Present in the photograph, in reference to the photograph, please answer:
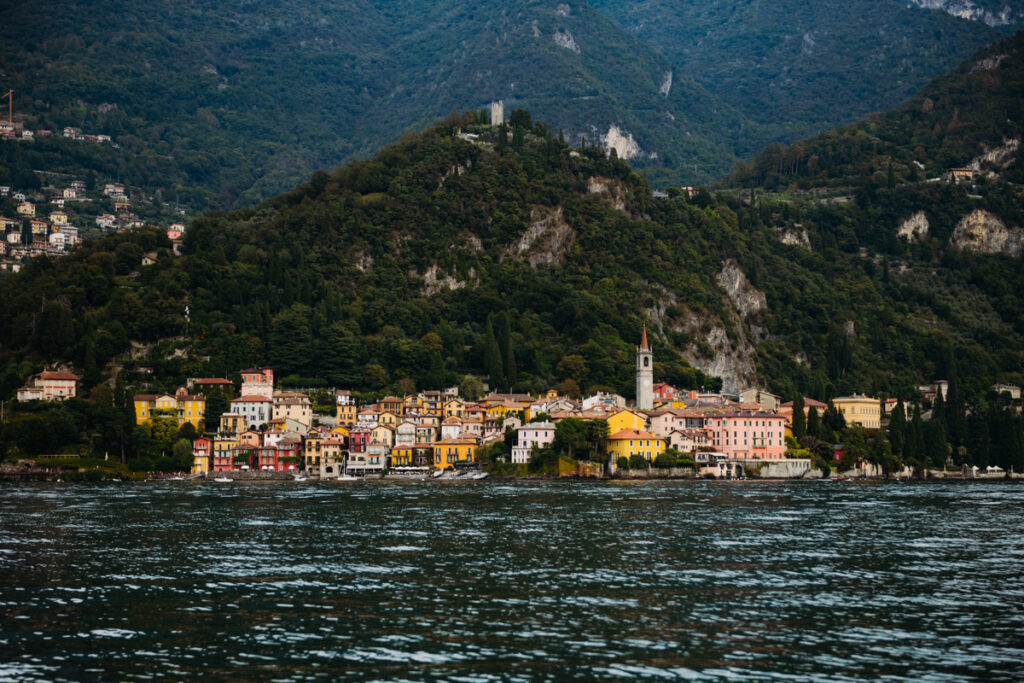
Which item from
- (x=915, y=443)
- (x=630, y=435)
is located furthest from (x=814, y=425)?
(x=630, y=435)

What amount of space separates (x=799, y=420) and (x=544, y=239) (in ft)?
232

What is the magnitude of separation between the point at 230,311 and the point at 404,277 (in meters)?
29.9

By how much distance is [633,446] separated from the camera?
114188 millimetres

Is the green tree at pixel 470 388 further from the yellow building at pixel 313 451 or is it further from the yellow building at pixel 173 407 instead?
the yellow building at pixel 173 407

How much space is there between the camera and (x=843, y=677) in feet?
99.7

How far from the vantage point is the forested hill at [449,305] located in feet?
476

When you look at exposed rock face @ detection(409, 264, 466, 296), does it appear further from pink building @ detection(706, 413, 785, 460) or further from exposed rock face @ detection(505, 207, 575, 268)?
pink building @ detection(706, 413, 785, 460)

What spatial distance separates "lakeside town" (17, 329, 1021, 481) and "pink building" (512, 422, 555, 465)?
11 cm

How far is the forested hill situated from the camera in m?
145

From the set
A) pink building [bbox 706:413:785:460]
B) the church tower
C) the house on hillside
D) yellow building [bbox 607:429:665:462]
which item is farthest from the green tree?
the house on hillside

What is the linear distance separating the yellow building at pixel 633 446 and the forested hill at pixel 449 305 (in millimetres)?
31988

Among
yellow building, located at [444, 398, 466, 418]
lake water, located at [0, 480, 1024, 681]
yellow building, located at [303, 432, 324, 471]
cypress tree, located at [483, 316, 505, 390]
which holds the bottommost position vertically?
lake water, located at [0, 480, 1024, 681]

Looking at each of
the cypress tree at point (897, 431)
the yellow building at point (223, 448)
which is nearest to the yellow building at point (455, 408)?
the yellow building at point (223, 448)

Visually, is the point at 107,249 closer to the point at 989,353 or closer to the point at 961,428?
the point at 961,428
